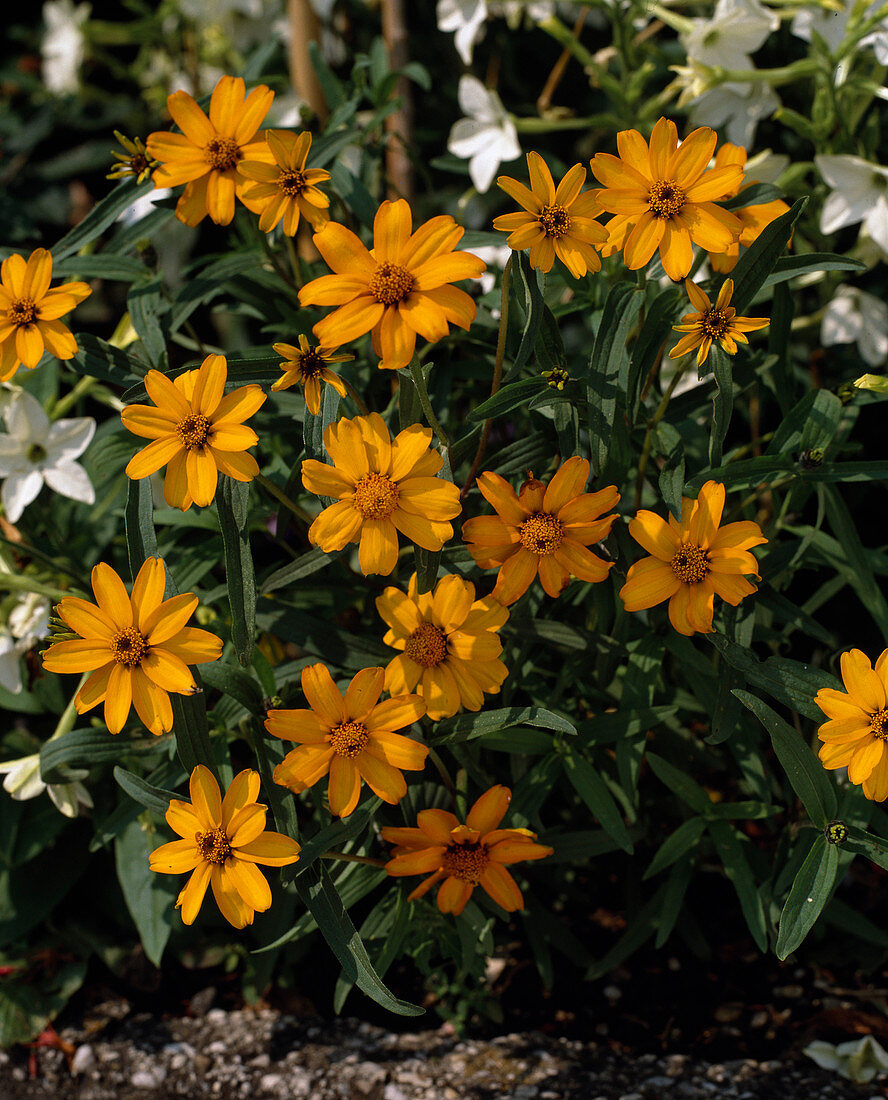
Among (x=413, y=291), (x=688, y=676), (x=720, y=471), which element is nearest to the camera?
(x=413, y=291)

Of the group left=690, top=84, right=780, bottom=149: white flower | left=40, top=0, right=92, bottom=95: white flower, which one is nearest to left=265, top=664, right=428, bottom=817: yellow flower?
left=690, top=84, right=780, bottom=149: white flower

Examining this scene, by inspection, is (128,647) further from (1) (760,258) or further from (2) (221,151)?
(1) (760,258)

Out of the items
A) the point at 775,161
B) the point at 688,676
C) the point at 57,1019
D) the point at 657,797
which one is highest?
Answer: the point at 775,161

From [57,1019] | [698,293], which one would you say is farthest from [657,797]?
[57,1019]

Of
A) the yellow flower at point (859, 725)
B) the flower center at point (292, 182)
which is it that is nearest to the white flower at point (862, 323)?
the yellow flower at point (859, 725)

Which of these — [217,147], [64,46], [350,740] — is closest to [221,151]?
[217,147]

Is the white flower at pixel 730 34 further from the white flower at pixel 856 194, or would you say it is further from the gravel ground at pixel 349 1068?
the gravel ground at pixel 349 1068

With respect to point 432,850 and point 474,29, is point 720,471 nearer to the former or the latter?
point 432,850

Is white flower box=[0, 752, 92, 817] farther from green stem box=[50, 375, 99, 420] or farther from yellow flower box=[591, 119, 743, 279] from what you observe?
yellow flower box=[591, 119, 743, 279]
